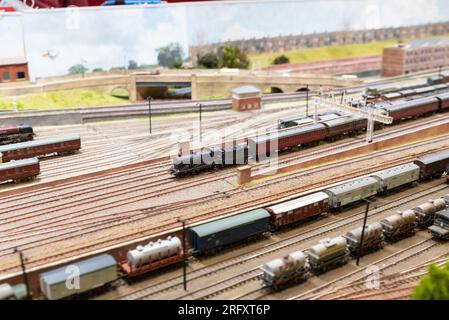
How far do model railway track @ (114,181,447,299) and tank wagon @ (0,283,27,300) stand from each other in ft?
16.5

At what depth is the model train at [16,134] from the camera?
47.1 m

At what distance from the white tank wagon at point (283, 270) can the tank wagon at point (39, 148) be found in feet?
86.8

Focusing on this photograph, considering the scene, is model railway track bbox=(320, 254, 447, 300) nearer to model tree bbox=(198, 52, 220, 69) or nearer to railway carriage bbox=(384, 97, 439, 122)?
railway carriage bbox=(384, 97, 439, 122)

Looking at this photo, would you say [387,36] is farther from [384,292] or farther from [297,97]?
[384,292]

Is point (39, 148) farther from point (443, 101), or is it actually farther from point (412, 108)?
point (443, 101)

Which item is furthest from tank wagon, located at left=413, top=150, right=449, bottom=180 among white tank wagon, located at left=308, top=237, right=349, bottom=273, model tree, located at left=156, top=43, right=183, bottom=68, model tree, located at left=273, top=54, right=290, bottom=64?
model tree, located at left=273, top=54, right=290, bottom=64

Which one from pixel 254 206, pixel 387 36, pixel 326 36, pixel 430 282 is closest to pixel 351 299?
pixel 430 282

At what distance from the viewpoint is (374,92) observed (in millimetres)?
62781

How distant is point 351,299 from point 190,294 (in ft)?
28.2

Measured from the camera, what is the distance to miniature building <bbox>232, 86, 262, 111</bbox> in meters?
59.1

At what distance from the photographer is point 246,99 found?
59.6m

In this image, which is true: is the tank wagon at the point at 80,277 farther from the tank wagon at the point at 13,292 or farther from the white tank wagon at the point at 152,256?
the white tank wagon at the point at 152,256

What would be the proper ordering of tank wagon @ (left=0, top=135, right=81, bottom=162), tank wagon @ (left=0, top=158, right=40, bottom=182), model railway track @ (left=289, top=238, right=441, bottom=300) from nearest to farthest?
1. model railway track @ (left=289, top=238, right=441, bottom=300)
2. tank wagon @ (left=0, top=158, right=40, bottom=182)
3. tank wagon @ (left=0, top=135, right=81, bottom=162)

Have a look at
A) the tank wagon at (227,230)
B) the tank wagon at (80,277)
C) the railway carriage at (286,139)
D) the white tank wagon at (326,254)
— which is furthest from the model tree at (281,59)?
the tank wagon at (80,277)
